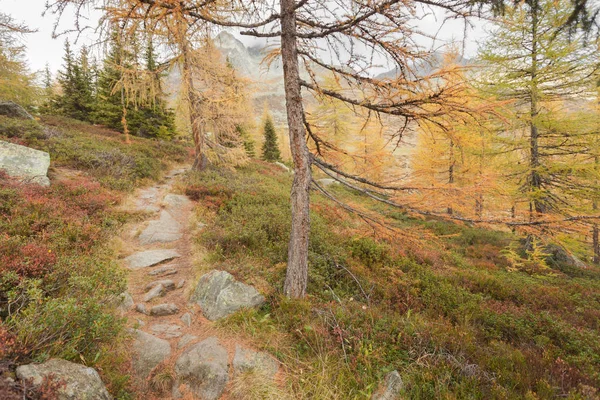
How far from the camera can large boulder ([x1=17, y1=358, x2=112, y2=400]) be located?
7.54 feet

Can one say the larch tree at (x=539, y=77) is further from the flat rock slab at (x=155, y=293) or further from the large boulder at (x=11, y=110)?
the large boulder at (x=11, y=110)

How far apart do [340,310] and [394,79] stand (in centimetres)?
399

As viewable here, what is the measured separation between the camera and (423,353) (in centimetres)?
385

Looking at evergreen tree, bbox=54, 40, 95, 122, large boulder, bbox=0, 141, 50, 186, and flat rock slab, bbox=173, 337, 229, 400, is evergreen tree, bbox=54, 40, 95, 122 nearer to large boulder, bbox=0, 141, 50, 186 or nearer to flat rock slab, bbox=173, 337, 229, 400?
large boulder, bbox=0, 141, 50, 186

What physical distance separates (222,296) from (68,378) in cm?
253

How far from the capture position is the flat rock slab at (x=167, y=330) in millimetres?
4324

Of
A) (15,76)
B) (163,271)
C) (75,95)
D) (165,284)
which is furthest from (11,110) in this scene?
(165,284)

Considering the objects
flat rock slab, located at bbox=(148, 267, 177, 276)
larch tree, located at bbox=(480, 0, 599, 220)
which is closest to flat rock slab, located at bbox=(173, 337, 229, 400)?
flat rock slab, located at bbox=(148, 267, 177, 276)

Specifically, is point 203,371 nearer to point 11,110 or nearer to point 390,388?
point 390,388

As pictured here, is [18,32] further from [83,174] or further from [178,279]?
[178,279]

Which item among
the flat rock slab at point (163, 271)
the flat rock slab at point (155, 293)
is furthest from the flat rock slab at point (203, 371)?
the flat rock slab at point (163, 271)

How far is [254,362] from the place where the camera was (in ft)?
12.5

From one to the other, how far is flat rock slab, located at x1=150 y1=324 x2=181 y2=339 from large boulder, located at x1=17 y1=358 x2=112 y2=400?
1620 millimetres

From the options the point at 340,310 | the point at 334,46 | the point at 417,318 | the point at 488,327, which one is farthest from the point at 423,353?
the point at 334,46
